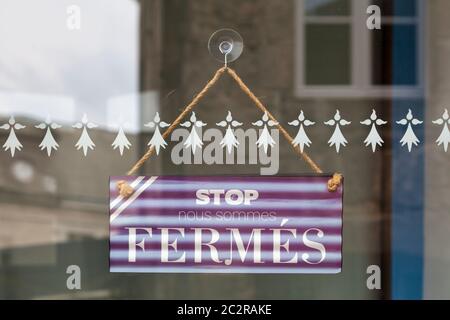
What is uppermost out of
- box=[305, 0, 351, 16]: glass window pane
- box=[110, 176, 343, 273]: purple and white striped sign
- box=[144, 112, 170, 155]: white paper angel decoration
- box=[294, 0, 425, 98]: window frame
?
box=[305, 0, 351, 16]: glass window pane

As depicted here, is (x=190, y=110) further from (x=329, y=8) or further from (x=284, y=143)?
(x=329, y=8)

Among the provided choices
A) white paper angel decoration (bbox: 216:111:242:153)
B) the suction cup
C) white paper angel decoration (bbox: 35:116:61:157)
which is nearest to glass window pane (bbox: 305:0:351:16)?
the suction cup

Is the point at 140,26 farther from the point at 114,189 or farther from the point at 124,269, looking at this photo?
the point at 124,269

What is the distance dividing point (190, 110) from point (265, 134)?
13.8 inches

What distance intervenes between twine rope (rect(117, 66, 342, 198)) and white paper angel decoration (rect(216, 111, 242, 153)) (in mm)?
129

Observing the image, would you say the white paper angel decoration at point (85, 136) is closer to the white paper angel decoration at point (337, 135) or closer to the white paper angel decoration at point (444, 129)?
the white paper angel decoration at point (337, 135)

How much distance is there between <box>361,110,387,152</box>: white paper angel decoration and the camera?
9.07 ft

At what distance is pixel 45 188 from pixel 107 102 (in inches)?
19.6

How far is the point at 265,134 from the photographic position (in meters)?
2.76

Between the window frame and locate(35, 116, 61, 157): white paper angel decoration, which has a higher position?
the window frame

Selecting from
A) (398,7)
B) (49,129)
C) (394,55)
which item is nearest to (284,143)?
(394,55)

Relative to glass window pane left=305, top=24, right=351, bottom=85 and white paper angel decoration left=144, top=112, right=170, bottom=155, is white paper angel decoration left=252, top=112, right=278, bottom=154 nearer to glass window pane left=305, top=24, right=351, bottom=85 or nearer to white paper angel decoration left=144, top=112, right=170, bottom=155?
glass window pane left=305, top=24, right=351, bottom=85

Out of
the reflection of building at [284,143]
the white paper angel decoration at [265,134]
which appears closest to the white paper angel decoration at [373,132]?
the reflection of building at [284,143]

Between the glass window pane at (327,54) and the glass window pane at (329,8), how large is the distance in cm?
5
